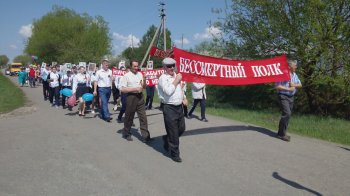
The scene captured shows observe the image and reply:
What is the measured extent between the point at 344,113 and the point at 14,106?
576 inches

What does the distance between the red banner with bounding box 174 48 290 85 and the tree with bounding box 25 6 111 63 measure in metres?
51.5

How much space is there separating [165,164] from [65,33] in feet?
196

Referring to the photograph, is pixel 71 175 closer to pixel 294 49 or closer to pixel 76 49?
pixel 294 49

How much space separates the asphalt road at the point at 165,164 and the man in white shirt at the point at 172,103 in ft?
1.07

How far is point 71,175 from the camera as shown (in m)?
5.40

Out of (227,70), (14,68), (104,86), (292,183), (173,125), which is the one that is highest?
(14,68)

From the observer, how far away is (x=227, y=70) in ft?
28.5

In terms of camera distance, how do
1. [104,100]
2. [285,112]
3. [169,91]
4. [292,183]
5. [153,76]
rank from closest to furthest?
[292,183] → [169,91] → [285,112] → [104,100] → [153,76]

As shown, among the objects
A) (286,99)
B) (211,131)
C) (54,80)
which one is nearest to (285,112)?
(286,99)

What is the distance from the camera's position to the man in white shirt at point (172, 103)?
6.29m

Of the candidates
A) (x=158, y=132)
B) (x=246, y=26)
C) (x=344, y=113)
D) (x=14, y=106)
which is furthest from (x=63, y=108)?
(x=344, y=113)

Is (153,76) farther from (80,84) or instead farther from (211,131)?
(211,131)

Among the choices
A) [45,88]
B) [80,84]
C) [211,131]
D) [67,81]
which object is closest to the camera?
[211,131]

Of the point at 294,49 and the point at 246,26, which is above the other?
the point at 246,26
